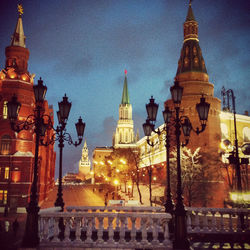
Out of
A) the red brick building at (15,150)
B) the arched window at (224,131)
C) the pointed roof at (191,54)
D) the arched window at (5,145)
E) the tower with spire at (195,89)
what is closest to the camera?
the red brick building at (15,150)

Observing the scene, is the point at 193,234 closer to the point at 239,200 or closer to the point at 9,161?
the point at 239,200

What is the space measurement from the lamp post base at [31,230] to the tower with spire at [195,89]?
3945 cm

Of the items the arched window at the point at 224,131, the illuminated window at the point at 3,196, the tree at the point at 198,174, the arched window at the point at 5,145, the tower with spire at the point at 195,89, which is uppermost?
the tower with spire at the point at 195,89

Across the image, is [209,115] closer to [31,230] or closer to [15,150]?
[15,150]

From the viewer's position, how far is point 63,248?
948 centimetres

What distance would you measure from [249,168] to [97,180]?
89858 millimetres

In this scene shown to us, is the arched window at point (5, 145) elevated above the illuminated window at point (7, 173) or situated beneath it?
elevated above

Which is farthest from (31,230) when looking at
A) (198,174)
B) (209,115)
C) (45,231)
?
(209,115)

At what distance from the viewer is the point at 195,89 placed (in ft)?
167

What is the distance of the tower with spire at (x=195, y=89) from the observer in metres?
46.8

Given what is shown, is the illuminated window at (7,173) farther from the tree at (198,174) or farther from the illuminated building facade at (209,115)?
the tree at (198,174)

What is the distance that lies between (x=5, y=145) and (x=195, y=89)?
1355 inches

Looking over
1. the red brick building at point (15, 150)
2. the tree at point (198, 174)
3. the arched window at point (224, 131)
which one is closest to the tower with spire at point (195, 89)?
the arched window at point (224, 131)

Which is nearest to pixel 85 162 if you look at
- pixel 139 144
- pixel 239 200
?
pixel 139 144
